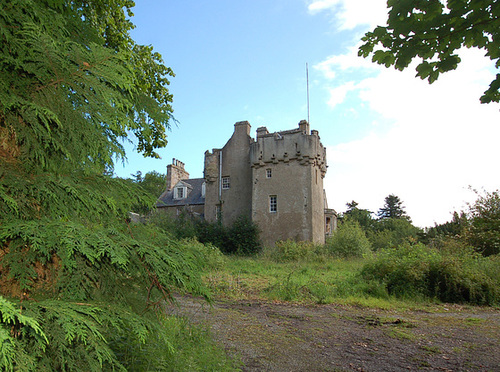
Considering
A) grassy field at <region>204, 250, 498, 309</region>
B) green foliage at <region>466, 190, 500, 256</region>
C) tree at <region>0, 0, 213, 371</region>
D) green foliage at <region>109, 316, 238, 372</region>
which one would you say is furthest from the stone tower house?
tree at <region>0, 0, 213, 371</region>

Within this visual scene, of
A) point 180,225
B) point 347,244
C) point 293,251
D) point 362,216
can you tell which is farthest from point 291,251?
point 362,216

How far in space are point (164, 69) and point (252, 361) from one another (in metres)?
9.55

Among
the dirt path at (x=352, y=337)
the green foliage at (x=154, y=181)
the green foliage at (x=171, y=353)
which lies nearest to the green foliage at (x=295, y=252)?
the dirt path at (x=352, y=337)

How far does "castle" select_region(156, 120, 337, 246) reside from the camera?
27.3 metres

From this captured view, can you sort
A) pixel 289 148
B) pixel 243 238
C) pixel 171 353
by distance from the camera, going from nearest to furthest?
pixel 171 353, pixel 243 238, pixel 289 148

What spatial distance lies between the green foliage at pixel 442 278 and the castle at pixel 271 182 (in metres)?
13.7

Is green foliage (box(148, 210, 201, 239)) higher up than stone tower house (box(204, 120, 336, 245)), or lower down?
lower down

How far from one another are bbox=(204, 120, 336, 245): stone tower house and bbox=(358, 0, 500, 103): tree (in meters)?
22.0

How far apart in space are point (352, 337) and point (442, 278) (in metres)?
7.01

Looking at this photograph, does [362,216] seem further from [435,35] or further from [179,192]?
[435,35]

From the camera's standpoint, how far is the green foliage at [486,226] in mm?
17614

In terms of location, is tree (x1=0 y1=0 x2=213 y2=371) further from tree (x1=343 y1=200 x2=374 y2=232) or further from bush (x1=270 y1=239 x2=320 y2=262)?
tree (x1=343 y1=200 x2=374 y2=232)

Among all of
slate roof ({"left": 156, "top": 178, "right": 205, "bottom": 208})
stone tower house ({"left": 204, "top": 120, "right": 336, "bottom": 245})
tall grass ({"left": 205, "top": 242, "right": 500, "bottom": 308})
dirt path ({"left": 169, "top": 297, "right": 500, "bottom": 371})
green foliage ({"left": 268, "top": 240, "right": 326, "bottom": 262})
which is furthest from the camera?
slate roof ({"left": 156, "top": 178, "right": 205, "bottom": 208})

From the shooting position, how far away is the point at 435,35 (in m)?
4.70
